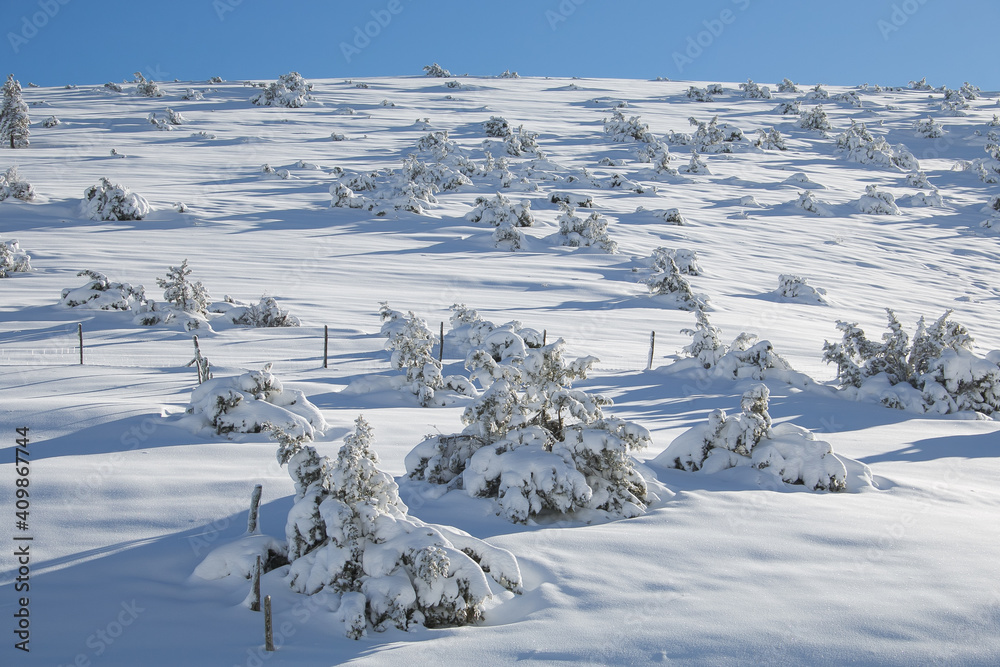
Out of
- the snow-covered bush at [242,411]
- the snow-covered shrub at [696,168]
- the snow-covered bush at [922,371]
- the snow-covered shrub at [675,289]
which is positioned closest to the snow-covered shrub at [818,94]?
the snow-covered shrub at [696,168]

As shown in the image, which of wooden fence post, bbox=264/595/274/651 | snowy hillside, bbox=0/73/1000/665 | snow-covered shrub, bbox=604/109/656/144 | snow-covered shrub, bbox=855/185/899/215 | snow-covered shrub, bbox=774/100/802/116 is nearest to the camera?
wooden fence post, bbox=264/595/274/651

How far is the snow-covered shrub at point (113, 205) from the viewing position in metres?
19.2

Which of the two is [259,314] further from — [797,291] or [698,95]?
[698,95]

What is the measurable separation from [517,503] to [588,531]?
0.56m

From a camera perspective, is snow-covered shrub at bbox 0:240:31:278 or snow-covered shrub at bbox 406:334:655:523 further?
snow-covered shrub at bbox 0:240:31:278

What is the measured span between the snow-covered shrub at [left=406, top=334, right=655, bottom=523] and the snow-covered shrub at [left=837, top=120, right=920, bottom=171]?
116ft

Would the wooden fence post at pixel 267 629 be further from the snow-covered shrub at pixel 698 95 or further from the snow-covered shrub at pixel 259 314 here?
the snow-covered shrub at pixel 698 95

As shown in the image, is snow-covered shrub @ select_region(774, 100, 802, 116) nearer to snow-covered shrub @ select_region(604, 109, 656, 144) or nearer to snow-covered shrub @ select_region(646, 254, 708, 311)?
snow-covered shrub @ select_region(604, 109, 656, 144)

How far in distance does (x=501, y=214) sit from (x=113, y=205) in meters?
10.8

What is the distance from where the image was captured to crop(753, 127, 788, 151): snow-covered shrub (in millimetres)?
36750

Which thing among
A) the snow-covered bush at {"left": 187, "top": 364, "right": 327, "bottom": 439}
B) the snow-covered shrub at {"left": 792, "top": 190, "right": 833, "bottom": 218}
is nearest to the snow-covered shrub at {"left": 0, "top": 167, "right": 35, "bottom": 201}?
the snow-covered bush at {"left": 187, "top": 364, "right": 327, "bottom": 439}

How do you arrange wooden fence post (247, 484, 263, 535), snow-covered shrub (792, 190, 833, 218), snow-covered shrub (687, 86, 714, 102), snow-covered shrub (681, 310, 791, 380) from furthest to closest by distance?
1. snow-covered shrub (687, 86, 714, 102)
2. snow-covered shrub (792, 190, 833, 218)
3. snow-covered shrub (681, 310, 791, 380)
4. wooden fence post (247, 484, 263, 535)

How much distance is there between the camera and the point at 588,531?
195 inches

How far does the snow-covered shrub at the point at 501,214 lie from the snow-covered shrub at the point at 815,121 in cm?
2715
